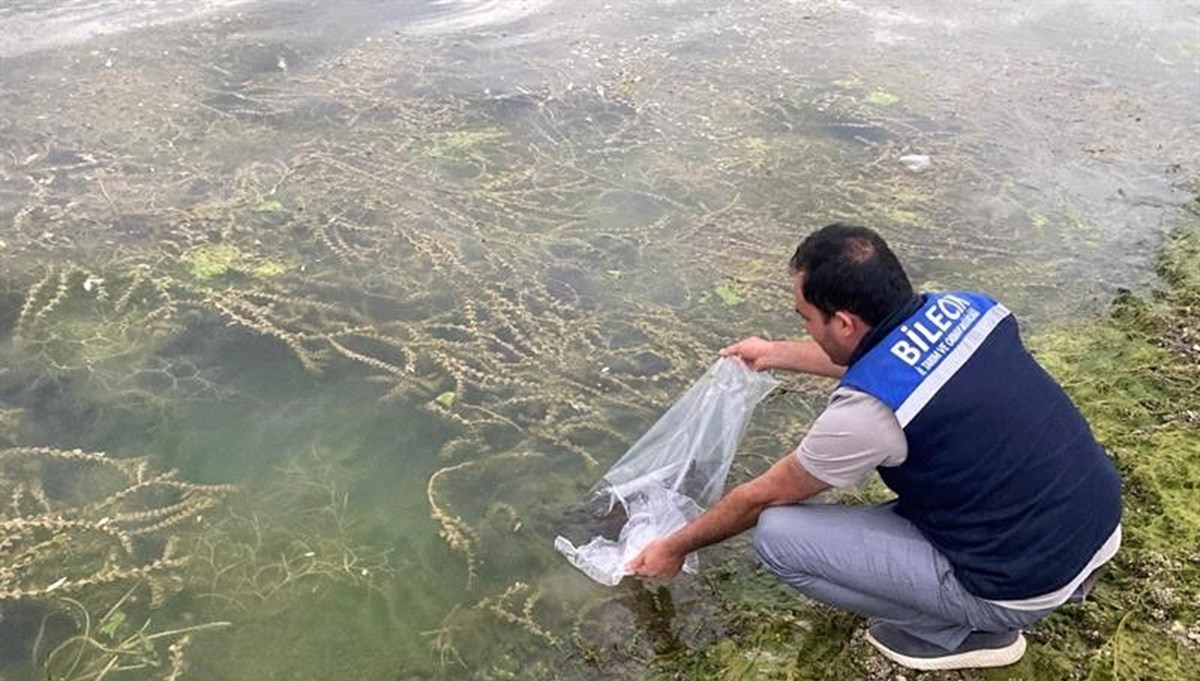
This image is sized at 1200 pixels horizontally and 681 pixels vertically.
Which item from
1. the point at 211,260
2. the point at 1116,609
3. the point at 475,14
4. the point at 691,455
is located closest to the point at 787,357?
the point at 691,455

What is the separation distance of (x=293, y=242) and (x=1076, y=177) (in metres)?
3.85

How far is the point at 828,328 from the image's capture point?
210 cm

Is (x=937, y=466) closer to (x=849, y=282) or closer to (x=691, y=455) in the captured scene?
(x=849, y=282)

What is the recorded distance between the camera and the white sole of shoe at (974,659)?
2314 millimetres

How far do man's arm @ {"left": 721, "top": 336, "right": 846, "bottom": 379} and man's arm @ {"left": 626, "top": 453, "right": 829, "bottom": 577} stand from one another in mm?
398

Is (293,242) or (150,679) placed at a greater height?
(293,242)

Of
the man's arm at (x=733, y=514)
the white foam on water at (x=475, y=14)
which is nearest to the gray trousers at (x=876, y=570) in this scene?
the man's arm at (x=733, y=514)

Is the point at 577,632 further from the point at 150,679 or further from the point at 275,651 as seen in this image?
the point at 150,679

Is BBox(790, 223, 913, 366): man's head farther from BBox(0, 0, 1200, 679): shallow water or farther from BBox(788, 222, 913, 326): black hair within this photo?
BBox(0, 0, 1200, 679): shallow water

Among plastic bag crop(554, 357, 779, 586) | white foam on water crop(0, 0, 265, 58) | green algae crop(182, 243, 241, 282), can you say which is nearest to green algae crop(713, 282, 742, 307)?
plastic bag crop(554, 357, 779, 586)

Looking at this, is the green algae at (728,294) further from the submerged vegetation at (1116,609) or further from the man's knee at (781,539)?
the man's knee at (781,539)

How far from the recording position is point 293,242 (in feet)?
13.2

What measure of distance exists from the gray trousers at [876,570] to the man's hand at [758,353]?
0.47m

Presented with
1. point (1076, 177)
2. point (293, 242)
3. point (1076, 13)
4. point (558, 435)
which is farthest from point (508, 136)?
point (1076, 13)
